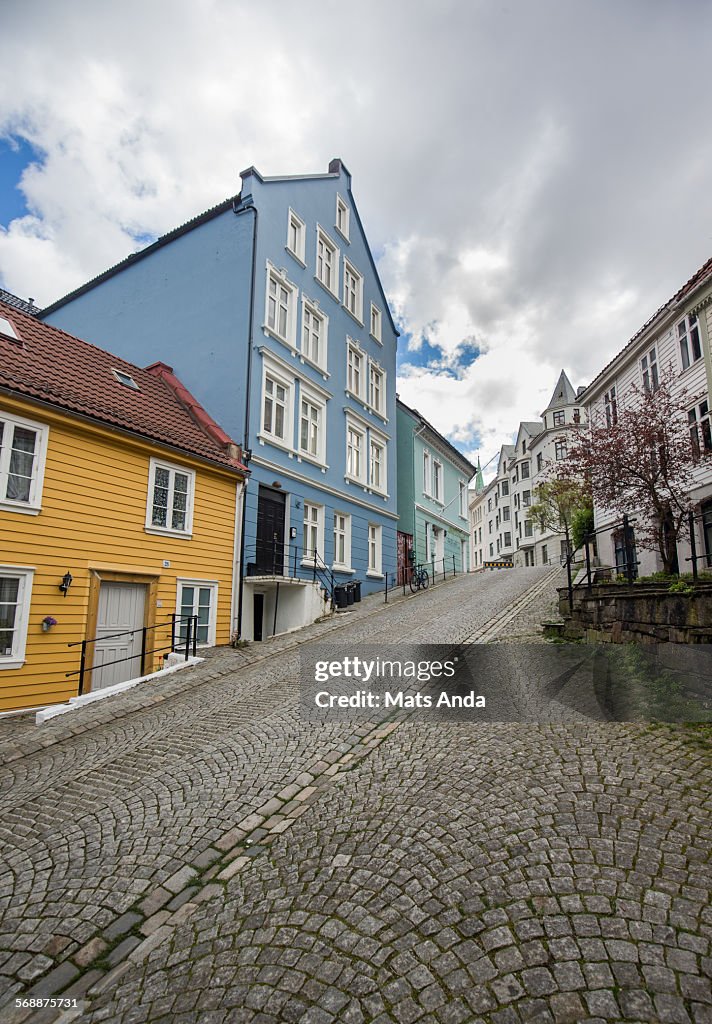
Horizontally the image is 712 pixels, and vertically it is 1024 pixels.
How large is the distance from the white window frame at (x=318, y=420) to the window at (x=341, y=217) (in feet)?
28.8

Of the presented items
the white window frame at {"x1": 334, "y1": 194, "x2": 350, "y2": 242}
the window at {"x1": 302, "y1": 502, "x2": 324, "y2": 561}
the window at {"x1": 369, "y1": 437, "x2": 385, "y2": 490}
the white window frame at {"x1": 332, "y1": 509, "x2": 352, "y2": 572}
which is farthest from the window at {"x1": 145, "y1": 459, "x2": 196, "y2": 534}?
the white window frame at {"x1": 334, "y1": 194, "x2": 350, "y2": 242}

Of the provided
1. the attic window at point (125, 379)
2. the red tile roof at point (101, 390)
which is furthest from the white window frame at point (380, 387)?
the attic window at point (125, 379)

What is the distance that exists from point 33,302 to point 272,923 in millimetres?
27398

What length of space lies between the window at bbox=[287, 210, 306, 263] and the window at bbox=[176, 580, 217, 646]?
12.7 metres

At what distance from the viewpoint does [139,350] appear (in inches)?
782

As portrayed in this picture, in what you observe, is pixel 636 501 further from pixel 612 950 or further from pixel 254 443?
pixel 612 950

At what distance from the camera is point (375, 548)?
23375mm

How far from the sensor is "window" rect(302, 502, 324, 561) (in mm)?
18703

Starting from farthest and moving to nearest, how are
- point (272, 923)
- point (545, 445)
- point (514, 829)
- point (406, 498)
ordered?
1. point (545, 445)
2. point (406, 498)
3. point (514, 829)
4. point (272, 923)

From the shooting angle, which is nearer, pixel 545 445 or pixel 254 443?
pixel 254 443

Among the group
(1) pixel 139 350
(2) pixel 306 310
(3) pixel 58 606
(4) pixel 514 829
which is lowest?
(4) pixel 514 829

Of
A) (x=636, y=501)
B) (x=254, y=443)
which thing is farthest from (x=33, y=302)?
(x=636, y=501)

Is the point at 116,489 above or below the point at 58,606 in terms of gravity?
above

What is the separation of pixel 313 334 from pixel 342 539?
7893mm
